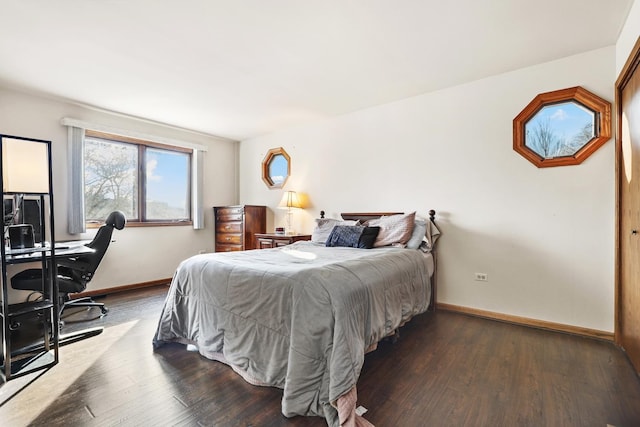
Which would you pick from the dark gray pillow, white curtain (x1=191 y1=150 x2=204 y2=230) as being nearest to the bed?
the dark gray pillow

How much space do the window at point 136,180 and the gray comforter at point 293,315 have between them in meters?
2.58

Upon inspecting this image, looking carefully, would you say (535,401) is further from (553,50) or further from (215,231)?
(215,231)

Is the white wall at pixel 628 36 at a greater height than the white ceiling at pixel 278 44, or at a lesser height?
lesser

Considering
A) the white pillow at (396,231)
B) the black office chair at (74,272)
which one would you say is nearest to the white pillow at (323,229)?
the white pillow at (396,231)

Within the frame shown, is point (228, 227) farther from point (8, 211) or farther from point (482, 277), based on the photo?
point (482, 277)

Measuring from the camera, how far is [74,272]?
2.90m

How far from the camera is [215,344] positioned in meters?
2.03

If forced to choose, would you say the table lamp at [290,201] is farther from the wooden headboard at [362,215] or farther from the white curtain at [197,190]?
the white curtain at [197,190]

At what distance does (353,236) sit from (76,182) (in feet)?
11.1

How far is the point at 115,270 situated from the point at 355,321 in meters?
3.74

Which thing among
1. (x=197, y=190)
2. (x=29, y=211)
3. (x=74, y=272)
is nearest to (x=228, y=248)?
(x=197, y=190)

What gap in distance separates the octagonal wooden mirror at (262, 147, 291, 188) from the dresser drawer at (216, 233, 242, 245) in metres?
1.00

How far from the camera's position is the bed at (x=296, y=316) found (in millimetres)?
1508

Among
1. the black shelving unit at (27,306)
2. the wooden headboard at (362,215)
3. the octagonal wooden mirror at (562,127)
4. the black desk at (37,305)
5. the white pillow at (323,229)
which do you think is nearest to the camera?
the black shelving unit at (27,306)
